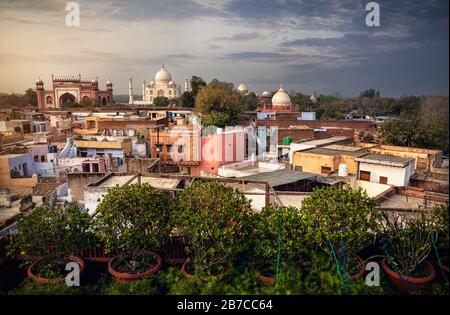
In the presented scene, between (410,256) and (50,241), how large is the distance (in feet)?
14.9

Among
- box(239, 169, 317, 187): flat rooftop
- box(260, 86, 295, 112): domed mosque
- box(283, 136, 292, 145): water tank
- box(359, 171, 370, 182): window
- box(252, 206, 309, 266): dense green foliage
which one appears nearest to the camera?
box(252, 206, 309, 266): dense green foliage

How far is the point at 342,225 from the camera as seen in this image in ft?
14.3

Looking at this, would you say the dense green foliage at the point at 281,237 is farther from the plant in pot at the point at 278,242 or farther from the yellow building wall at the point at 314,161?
the yellow building wall at the point at 314,161

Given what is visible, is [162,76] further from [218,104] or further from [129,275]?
[129,275]

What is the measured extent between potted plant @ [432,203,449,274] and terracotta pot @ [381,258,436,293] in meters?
0.18

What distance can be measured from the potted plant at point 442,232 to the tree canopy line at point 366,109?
106 cm

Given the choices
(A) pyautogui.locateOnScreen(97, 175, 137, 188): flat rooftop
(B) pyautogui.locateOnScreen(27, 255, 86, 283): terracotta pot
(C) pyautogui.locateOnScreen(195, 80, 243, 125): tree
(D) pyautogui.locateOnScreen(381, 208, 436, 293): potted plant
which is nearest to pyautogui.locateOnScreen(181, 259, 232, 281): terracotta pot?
(B) pyautogui.locateOnScreen(27, 255, 86, 283): terracotta pot

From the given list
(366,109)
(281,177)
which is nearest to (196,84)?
(366,109)

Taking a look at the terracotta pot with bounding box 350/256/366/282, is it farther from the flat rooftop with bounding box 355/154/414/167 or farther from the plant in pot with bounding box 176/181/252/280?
the flat rooftop with bounding box 355/154/414/167

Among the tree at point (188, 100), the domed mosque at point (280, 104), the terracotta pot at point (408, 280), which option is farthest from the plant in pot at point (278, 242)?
the tree at point (188, 100)

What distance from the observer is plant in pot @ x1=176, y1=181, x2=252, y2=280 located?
427 centimetres
